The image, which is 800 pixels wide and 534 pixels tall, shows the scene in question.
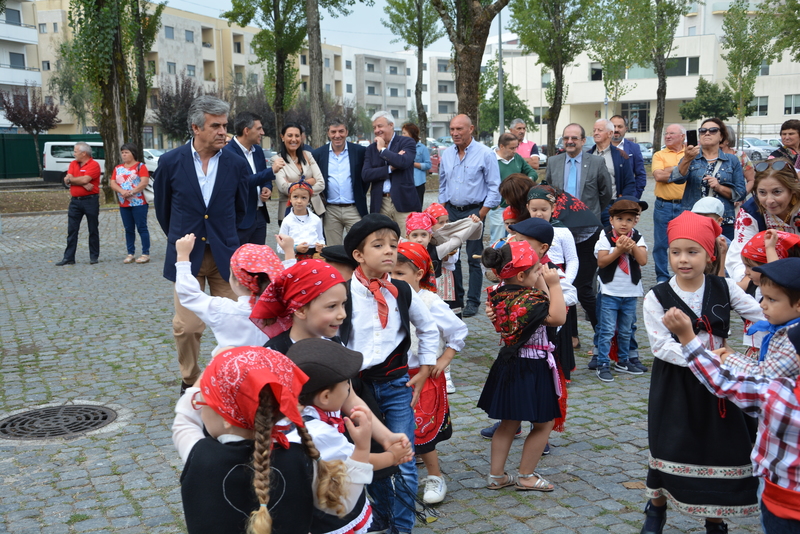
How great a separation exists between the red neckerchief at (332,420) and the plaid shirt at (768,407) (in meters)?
1.37

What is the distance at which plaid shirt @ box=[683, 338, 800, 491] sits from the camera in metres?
2.62

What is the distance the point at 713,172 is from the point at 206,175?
5.28 metres

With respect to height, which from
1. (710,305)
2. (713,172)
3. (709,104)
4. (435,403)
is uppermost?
(709,104)

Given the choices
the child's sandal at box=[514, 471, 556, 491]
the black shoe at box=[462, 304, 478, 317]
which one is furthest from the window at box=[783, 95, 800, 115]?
the child's sandal at box=[514, 471, 556, 491]

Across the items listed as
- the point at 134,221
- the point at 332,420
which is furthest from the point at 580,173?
the point at 134,221

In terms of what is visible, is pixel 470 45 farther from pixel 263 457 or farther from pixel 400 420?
pixel 263 457

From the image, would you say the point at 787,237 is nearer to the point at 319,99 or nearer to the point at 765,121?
the point at 319,99

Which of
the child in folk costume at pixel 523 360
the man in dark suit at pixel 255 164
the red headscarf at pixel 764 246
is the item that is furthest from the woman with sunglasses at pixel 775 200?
the man in dark suit at pixel 255 164

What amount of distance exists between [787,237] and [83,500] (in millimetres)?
4197

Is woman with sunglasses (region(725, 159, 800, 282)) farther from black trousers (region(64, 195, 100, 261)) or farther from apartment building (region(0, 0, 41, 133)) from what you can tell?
apartment building (region(0, 0, 41, 133))

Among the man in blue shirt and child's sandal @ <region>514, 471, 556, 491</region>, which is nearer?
child's sandal @ <region>514, 471, 556, 491</region>

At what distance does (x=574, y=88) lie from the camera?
72.8 metres

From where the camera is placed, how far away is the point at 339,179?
911cm

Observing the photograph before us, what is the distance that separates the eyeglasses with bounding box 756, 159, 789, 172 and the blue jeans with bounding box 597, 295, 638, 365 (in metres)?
1.71
